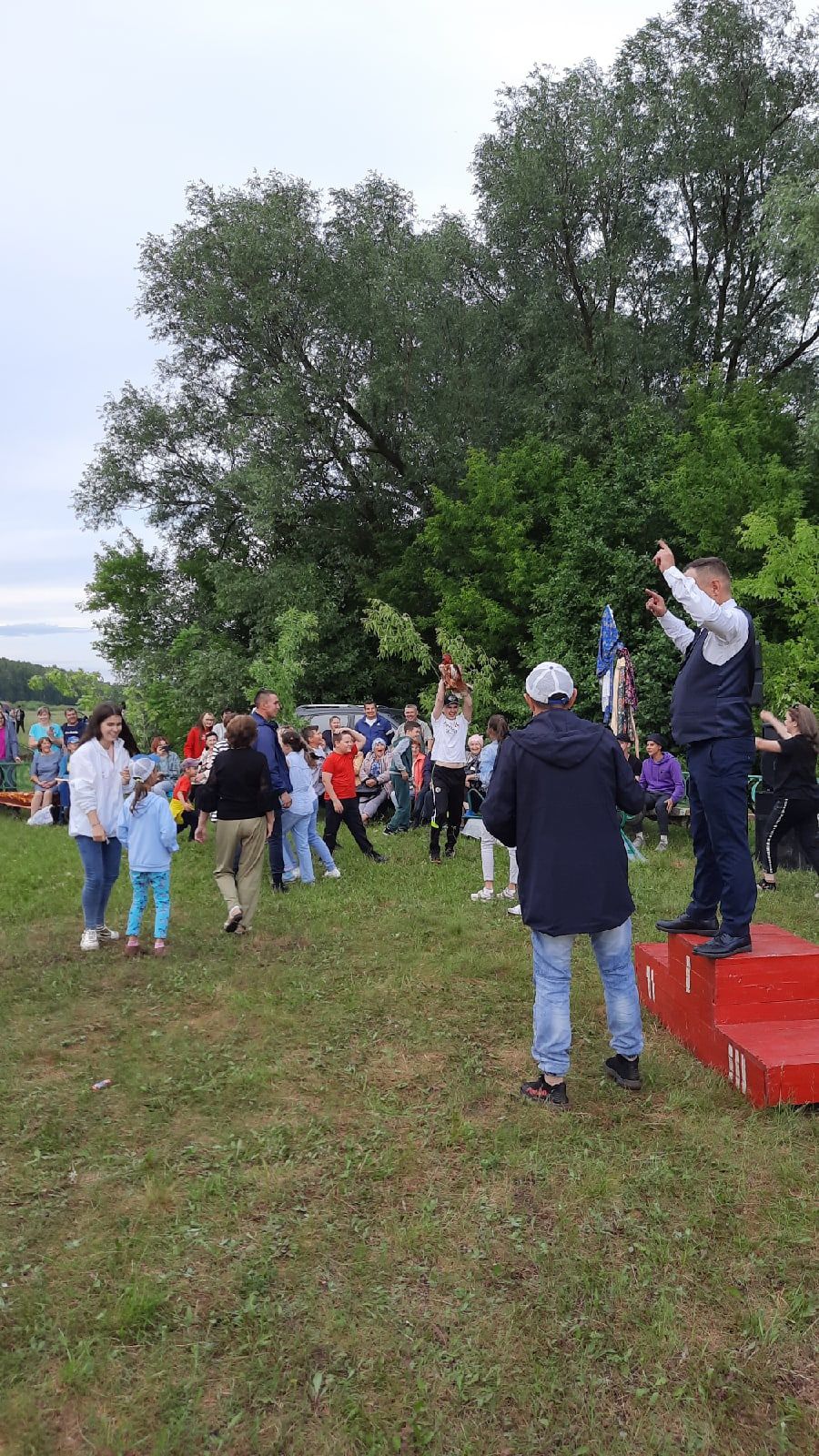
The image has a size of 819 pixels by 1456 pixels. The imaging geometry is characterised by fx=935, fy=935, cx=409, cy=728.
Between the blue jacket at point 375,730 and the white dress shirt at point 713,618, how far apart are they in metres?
9.44

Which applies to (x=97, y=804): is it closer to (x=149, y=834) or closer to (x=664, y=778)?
(x=149, y=834)

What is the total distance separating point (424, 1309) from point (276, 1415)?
59 cm

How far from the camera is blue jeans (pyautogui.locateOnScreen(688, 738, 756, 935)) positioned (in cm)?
448

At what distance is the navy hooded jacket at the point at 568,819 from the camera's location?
4223mm

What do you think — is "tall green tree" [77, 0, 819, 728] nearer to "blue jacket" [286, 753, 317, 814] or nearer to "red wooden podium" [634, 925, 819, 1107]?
"blue jacket" [286, 753, 317, 814]

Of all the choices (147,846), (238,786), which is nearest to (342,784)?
(238,786)

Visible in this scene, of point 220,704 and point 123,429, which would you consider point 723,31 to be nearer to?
point 123,429

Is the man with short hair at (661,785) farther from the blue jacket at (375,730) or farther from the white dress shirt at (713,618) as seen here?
the white dress shirt at (713,618)

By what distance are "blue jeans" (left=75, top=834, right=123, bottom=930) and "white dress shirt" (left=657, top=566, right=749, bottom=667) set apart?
15.7 ft

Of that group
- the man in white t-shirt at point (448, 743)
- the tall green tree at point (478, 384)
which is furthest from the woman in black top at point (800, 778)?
the tall green tree at point (478, 384)

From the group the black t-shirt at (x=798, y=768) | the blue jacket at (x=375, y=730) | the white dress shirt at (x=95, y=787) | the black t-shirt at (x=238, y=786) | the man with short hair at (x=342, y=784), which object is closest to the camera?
the white dress shirt at (x=95, y=787)

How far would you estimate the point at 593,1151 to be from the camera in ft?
13.2

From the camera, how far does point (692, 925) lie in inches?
195

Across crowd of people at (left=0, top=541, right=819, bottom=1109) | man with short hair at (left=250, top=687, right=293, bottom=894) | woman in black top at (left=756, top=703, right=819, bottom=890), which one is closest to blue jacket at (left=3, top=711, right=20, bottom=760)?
crowd of people at (left=0, top=541, right=819, bottom=1109)
